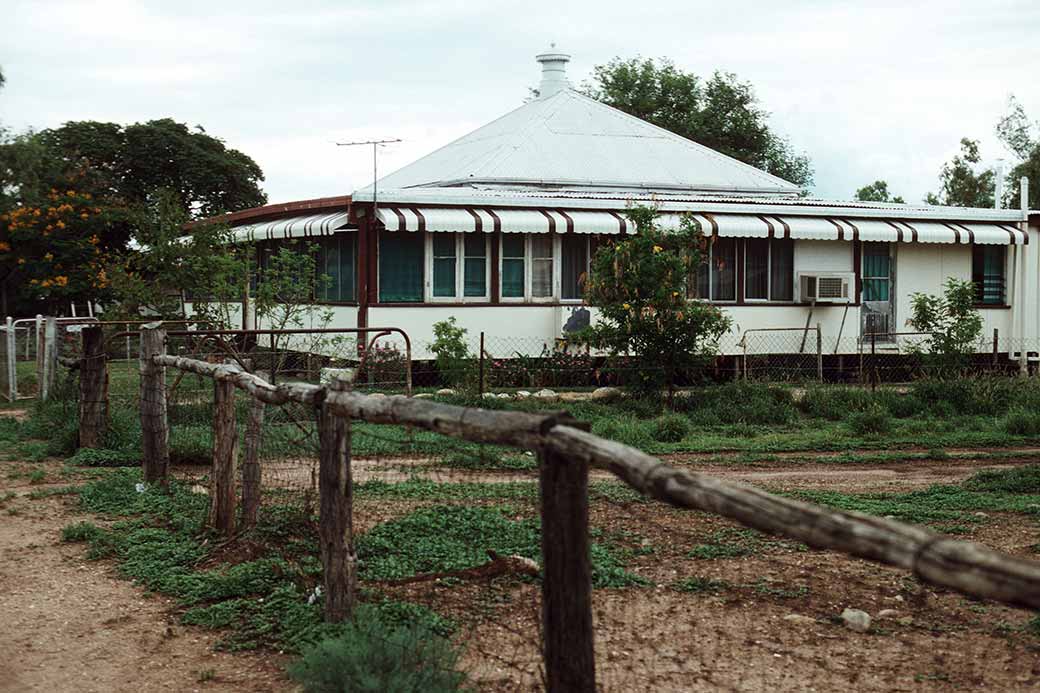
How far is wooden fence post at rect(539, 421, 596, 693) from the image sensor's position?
14.3 feet

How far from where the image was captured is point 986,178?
48719 millimetres

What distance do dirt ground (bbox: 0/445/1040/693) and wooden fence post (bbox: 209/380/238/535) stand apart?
0.80 m

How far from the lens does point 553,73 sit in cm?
3103

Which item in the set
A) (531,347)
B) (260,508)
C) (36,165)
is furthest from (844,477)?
(36,165)

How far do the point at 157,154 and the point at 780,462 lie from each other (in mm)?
38662

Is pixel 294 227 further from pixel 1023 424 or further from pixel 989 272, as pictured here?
pixel 989 272

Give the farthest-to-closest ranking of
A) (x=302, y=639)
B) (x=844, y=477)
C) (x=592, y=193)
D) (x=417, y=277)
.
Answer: (x=592, y=193)
(x=417, y=277)
(x=844, y=477)
(x=302, y=639)

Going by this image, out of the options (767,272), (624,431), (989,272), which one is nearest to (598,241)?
(767,272)

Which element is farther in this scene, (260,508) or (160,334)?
(160,334)

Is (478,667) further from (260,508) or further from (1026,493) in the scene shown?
(1026,493)

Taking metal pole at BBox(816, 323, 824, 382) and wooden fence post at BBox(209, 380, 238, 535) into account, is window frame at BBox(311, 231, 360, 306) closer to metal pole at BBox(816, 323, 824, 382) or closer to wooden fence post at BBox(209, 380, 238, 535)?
metal pole at BBox(816, 323, 824, 382)

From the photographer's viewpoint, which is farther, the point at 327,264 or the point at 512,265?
the point at 327,264

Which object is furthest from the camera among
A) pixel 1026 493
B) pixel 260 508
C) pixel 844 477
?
pixel 844 477

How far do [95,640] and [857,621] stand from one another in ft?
12.5
